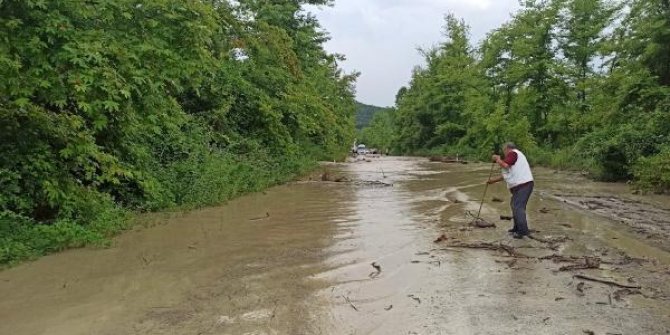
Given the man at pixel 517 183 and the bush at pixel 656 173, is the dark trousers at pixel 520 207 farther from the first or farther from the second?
the bush at pixel 656 173

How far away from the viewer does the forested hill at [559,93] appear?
22.1 metres

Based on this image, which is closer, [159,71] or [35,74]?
[35,74]

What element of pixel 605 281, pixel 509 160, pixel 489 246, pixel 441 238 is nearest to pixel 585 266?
pixel 605 281

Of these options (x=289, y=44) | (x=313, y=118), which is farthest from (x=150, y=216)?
(x=313, y=118)

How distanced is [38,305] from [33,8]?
5169mm

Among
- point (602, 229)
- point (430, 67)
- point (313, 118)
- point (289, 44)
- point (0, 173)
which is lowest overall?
point (602, 229)

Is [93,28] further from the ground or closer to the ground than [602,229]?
further from the ground

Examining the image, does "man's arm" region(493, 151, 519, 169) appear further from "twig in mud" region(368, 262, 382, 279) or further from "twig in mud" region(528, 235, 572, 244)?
"twig in mud" region(368, 262, 382, 279)

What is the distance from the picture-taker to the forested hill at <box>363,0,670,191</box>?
22.1 m

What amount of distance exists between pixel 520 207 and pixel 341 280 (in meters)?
4.56

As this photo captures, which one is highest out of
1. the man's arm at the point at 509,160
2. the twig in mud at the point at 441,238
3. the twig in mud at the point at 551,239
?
the man's arm at the point at 509,160

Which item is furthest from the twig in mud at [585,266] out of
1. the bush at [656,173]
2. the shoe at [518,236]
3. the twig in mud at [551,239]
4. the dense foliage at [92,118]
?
the bush at [656,173]

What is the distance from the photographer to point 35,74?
8602mm

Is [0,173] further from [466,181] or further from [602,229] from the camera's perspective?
[466,181]
